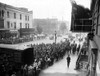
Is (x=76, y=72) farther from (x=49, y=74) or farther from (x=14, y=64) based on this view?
(x=14, y=64)

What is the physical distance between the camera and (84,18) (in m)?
15.1

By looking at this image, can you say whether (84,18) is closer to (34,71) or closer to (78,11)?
(78,11)

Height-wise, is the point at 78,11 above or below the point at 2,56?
above

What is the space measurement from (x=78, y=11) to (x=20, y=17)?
27.4 m

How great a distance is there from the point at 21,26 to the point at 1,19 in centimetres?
908

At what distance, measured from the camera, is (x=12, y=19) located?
115 ft

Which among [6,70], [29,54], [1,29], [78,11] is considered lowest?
[6,70]

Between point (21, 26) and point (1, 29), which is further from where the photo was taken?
point (21, 26)

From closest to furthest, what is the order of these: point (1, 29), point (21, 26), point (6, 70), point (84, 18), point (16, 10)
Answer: point (6, 70), point (84, 18), point (1, 29), point (16, 10), point (21, 26)

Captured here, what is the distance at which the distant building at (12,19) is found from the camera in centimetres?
3103

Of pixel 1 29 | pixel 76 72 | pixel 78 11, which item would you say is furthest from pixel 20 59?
pixel 1 29

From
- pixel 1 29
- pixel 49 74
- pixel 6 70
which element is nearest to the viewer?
pixel 6 70

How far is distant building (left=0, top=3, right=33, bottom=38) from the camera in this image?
31.0m

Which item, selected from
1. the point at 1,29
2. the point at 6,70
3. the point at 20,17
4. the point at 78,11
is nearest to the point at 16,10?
the point at 20,17
